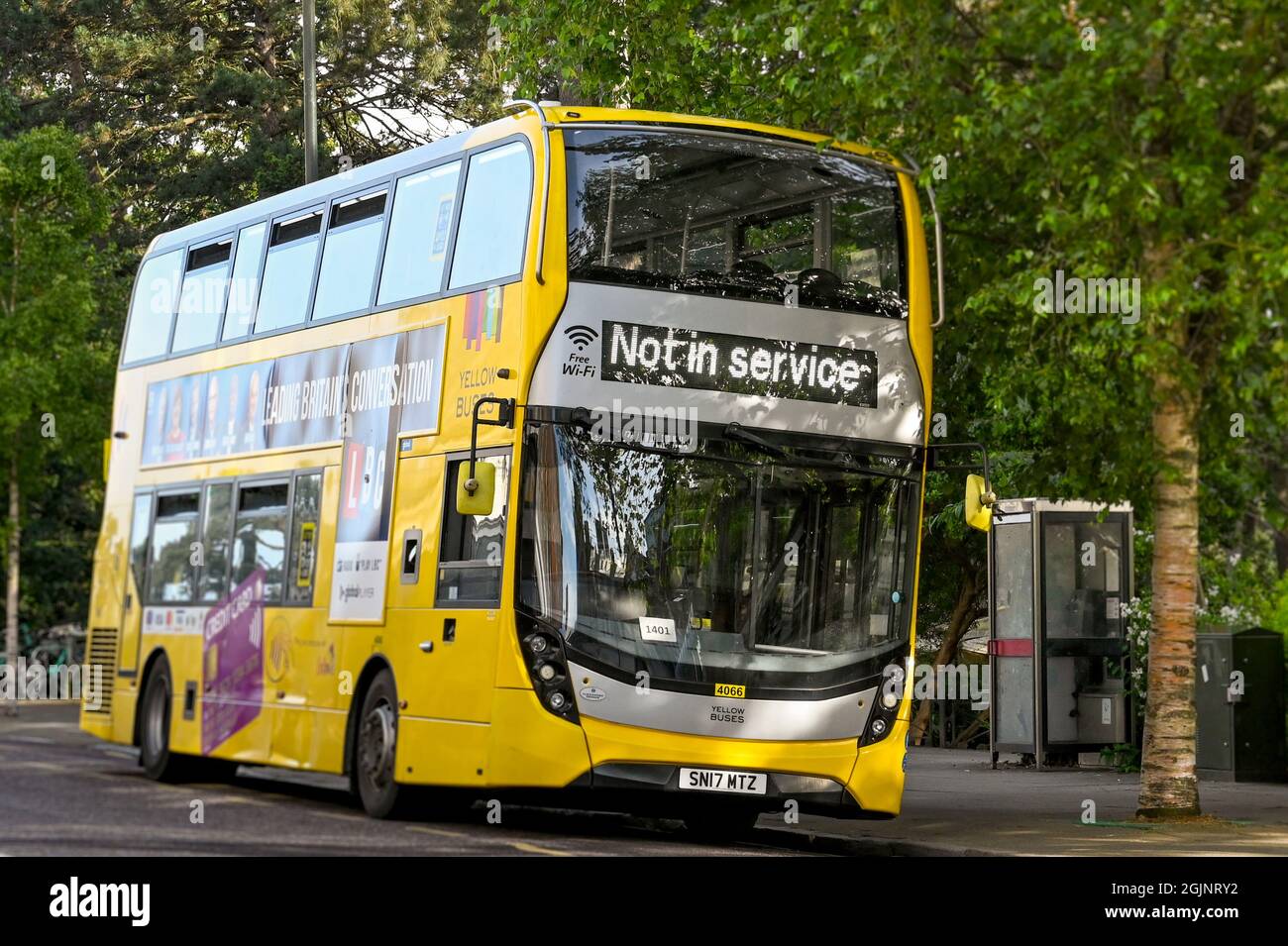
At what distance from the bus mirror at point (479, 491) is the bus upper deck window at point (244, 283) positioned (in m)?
5.65

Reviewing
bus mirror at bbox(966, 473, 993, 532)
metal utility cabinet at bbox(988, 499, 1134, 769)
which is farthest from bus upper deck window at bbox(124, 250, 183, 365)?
bus mirror at bbox(966, 473, 993, 532)

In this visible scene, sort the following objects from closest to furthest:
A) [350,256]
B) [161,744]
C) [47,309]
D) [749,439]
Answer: [749,439] < [350,256] < [161,744] < [47,309]

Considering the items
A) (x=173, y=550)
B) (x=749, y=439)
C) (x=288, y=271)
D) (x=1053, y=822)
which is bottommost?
(x=1053, y=822)

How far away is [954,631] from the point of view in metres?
30.2

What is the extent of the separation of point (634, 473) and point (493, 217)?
2163 millimetres

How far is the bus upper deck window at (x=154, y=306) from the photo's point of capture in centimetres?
2159

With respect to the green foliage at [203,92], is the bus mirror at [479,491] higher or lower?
lower

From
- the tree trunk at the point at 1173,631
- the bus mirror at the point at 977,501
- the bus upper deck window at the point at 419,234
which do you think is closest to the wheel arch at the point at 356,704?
the bus upper deck window at the point at 419,234

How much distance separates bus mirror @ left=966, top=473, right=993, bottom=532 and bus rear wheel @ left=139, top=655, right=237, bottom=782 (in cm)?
862

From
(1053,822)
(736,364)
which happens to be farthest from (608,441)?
(1053,822)

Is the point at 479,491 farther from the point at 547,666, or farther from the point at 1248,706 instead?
the point at 1248,706

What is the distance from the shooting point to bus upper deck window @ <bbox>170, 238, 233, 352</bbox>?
66.7 feet

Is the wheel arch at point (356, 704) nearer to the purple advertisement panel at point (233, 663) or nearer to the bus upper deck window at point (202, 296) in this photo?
the purple advertisement panel at point (233, 663)
